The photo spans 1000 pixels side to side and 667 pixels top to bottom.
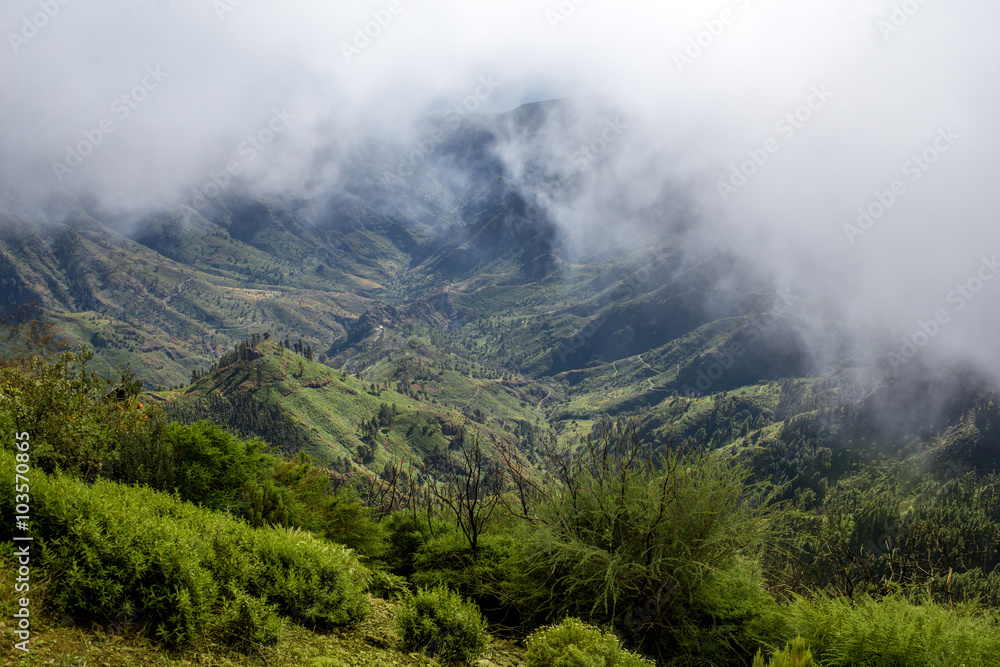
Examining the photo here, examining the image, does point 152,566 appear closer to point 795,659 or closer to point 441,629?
point 441,629

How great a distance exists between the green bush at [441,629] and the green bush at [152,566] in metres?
1.18

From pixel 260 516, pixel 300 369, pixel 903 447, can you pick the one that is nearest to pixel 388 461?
pixel 300 369

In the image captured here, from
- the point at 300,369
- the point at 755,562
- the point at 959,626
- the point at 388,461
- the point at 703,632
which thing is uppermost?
the point at 959,626

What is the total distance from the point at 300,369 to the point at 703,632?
666ft

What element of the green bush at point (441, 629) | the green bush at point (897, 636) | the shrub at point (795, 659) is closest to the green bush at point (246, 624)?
the green bush at point (441, 629)

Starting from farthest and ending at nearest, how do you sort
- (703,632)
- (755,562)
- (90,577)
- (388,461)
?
1. (388,461)
2. (755,562)
3. (703,632)
4. (90,577)

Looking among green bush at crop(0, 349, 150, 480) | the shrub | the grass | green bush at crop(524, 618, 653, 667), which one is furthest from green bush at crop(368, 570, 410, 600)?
the shrub

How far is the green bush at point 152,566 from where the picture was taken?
23.8ft

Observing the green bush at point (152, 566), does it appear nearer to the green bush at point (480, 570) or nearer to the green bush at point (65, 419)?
the green bush at point (65, 419)

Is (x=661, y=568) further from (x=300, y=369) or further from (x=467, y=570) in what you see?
(x=300, y=369)

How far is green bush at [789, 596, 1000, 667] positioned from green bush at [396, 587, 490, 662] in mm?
6512

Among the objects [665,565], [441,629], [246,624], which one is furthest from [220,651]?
[665,565]

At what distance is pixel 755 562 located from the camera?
13.0 meters

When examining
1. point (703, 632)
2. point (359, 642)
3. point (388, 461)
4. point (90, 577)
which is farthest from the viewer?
point (388, 461)
